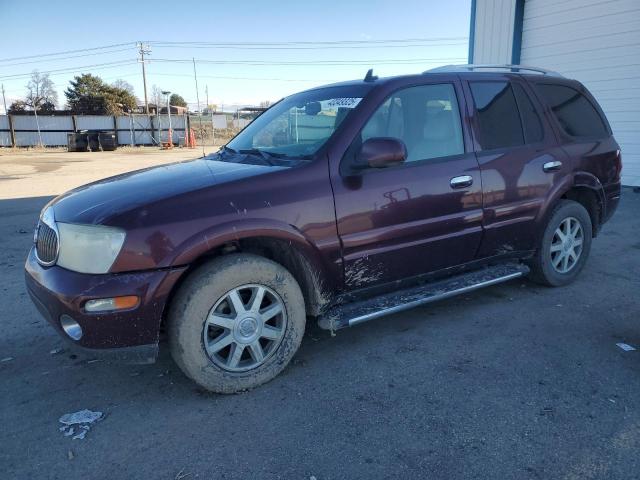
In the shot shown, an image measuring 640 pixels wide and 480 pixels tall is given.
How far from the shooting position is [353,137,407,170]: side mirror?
10.0 ft

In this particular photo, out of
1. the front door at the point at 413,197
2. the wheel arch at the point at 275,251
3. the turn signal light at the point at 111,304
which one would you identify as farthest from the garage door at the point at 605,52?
the turn signal light at the point at 111,304

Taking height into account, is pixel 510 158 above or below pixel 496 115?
below

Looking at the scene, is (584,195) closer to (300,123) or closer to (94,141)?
(300,123)

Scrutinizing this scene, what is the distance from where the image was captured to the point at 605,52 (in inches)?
389

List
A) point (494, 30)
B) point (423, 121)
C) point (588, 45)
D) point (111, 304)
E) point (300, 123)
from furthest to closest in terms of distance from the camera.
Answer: point (494, 30), point (588, 45), point (300, 123), point (423, 121), point (111, 304)

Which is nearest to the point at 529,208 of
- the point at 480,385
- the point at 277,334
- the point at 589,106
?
the point at 589,106

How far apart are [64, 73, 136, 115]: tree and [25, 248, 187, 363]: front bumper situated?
55.0 m

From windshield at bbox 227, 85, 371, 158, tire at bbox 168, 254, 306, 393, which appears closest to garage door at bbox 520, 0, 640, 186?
windshield at bbox 227, 85, 371, 158

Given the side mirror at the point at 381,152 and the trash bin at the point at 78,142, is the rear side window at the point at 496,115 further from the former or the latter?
the trash bin at the point at 78,142

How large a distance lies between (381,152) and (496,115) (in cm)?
143

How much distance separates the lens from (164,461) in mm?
2389

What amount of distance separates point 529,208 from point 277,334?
2380 millimetres

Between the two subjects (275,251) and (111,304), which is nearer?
(111,304)

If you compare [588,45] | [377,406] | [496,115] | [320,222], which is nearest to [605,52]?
[588,45]
